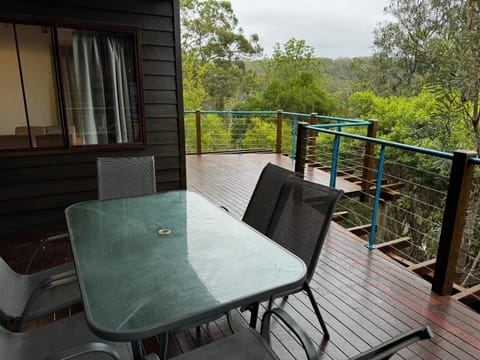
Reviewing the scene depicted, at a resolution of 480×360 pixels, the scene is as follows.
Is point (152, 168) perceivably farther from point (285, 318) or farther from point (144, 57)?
point (285, 318)

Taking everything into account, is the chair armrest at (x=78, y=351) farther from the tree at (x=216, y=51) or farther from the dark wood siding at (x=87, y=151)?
the tree at (x=216, y=51)

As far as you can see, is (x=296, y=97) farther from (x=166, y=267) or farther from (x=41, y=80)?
(x=166, y=267)

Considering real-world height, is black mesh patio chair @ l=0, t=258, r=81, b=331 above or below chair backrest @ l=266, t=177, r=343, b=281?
below

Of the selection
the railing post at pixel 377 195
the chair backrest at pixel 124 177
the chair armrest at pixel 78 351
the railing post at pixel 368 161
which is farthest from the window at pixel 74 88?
the railing post at pixel 368 161

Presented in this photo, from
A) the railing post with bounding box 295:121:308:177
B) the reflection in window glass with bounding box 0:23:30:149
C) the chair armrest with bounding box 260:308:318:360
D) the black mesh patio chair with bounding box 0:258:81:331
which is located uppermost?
the reflection in window glass with bounding box 0:23:30:149

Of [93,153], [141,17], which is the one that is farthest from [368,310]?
[141,17]

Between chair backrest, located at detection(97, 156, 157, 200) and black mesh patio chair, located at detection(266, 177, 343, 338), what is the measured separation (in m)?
1.18

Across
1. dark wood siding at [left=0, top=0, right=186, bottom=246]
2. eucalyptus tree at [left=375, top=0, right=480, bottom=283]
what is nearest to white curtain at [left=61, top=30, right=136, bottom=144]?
dark wood siding at [left=0, top=0, right=186, bottom=246]

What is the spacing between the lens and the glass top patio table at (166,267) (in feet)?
3.57

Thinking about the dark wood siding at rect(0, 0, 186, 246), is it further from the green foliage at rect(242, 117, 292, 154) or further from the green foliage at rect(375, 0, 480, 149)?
the green foliage at rect(242, 117, 292, 154)

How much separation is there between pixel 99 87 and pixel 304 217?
2.77m

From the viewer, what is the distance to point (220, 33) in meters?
17.5

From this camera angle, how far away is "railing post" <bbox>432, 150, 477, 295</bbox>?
2120mm

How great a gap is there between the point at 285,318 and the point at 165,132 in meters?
3.03
